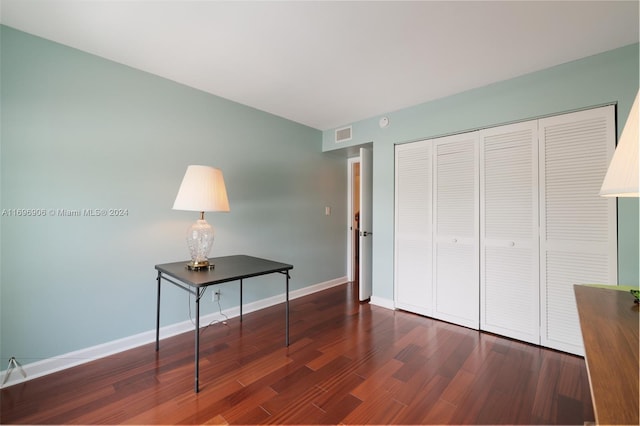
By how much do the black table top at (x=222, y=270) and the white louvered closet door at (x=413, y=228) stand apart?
159cm

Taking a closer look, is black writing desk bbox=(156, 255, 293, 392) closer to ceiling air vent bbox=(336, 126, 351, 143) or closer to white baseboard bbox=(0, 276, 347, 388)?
white baseboard bbox=(0, 276, 347, 388)

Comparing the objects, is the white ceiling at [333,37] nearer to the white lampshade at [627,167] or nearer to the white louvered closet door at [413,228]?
the white louvered closet door at [413,228]

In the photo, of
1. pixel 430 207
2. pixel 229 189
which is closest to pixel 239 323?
pixel 229 189

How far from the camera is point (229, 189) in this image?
3004mm

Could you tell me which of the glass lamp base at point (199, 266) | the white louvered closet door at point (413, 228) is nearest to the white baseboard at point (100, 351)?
the glass lamp base at point (199, 266)

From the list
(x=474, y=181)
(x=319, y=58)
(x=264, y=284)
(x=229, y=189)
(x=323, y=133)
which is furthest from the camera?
(x=323, y=133)

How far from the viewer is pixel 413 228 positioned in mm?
3162

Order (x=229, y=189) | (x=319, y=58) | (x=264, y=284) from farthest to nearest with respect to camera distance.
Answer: (x=264, y=284) → (x=229, y=189) → (x=319, y=58)

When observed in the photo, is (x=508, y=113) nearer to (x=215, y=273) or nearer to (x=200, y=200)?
(x=200, y=200)

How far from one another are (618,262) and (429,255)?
1436 millimetres

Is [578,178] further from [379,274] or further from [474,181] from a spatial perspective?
[379,274]

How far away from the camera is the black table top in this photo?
1.92 m

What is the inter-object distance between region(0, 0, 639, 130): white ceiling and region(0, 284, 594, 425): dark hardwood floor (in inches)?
95.7

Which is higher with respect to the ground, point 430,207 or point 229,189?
point 229,189
